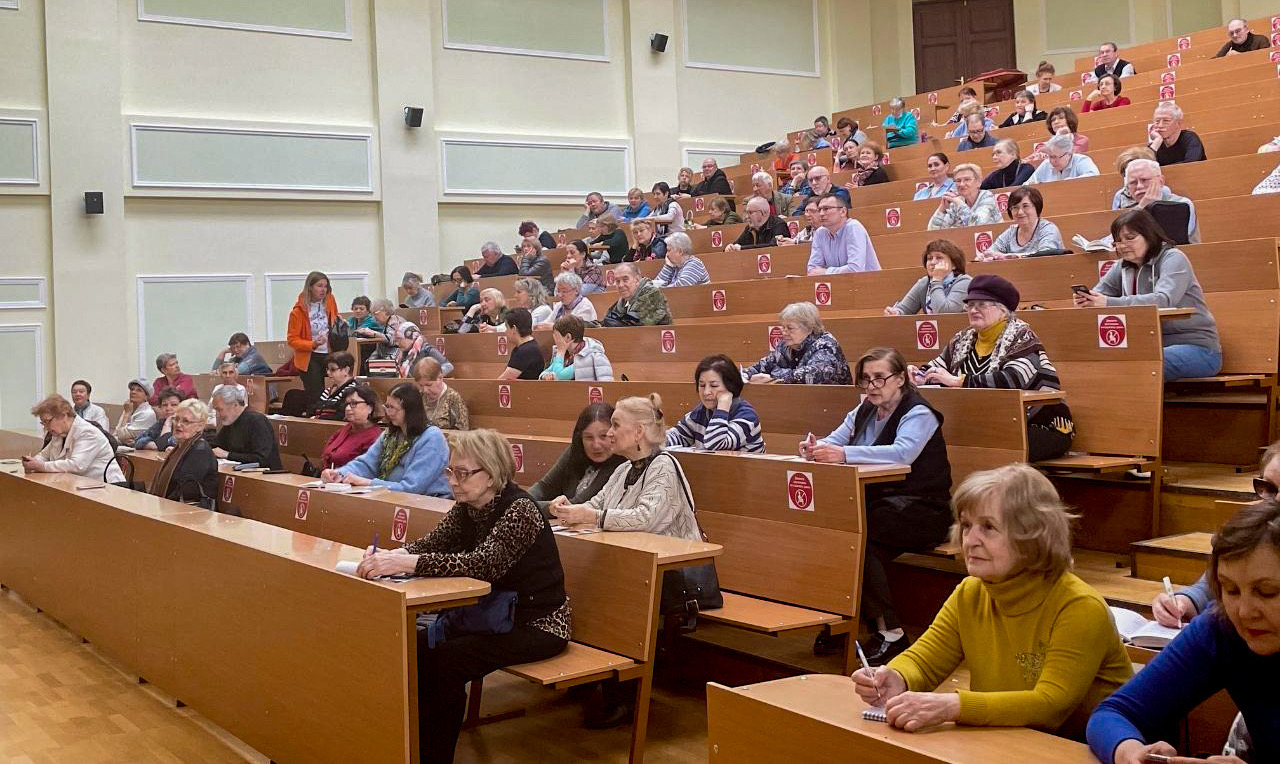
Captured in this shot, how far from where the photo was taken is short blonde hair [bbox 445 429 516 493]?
318 cm

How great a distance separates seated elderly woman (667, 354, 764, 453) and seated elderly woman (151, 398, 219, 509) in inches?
85.5

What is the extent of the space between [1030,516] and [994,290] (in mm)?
2120

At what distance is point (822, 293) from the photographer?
19.9 ft

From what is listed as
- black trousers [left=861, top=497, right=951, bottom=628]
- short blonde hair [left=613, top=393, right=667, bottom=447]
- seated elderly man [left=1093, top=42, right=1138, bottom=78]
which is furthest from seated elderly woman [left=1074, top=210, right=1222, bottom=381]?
seated elderly man [left=1093, top=42, right=1138, bottom=78]

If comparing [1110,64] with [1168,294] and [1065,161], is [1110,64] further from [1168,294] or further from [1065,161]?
[1168,294]

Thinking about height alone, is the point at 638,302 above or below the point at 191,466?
above

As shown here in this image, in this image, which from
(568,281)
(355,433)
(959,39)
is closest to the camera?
(355,433)

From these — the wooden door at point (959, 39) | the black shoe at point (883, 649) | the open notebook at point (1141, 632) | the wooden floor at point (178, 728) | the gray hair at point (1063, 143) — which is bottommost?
the wooden floor at point (178, 728)

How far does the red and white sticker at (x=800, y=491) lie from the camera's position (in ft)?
11.7

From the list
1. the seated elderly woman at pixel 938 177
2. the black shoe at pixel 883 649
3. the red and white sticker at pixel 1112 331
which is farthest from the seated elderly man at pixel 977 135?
the black shoe at pixel 883 649

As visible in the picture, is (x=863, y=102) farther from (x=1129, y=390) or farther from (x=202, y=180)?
(x=1129, y=390)

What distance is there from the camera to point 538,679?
3.01m

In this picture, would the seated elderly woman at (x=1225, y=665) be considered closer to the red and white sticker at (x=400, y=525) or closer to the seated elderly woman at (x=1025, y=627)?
the seated elderly woman at (x=1025, y=627)

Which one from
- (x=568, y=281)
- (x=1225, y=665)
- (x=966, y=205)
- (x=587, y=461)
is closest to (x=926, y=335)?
(x=587, y=461)
